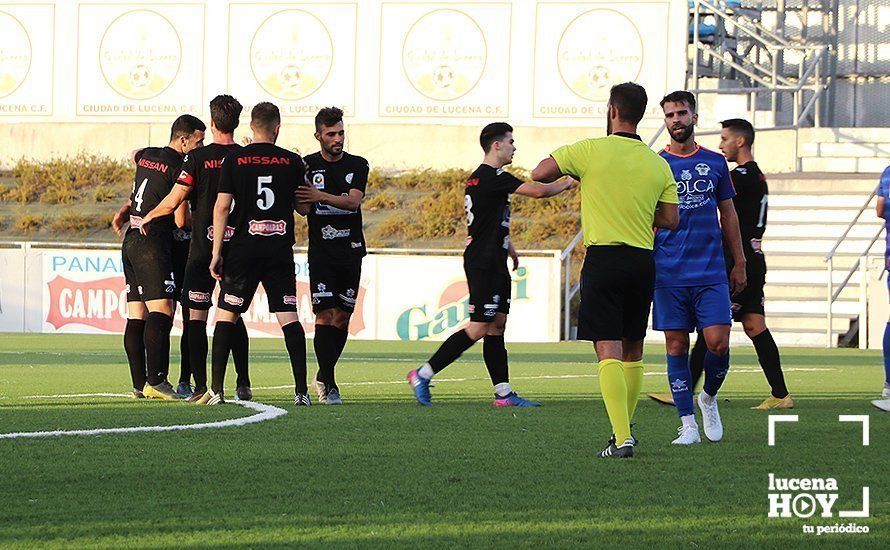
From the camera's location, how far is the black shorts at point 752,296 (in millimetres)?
10258

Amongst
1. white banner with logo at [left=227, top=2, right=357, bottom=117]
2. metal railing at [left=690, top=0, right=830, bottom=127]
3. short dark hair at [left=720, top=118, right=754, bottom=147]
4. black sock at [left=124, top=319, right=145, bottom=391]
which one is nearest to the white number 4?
black sock at [left=124, top=319, right=145, bottom=391]

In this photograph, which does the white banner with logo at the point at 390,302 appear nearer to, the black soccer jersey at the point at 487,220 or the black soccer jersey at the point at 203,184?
the black soccer jersey at the point at 487,220

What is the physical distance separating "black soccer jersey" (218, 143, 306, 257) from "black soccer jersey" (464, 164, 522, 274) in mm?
1262

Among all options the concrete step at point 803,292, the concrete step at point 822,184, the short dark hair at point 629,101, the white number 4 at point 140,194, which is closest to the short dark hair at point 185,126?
the white number 4 at point 140,194

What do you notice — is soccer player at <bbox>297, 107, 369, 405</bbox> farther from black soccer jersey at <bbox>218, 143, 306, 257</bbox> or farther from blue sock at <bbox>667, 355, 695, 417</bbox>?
blue sock at <bbox>667, 355, 695, 417</bbox>

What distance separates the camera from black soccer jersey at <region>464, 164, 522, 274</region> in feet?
33.0

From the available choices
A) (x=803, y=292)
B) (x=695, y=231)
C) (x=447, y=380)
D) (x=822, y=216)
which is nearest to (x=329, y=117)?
(x=695, y=231)

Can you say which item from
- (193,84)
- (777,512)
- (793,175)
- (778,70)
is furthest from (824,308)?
(777,512)

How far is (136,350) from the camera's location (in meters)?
10.7

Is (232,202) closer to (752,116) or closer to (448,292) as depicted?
(448,292)

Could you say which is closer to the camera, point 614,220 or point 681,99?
point 614,220

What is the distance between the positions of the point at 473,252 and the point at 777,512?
5.06 m

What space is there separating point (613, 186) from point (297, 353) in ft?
10.6

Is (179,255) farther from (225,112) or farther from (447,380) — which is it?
(447,380)
